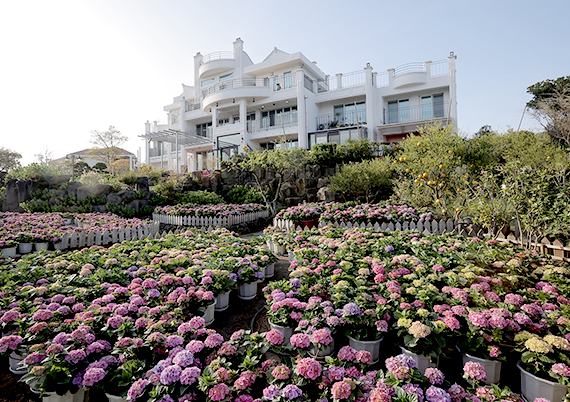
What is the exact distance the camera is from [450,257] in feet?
13.6

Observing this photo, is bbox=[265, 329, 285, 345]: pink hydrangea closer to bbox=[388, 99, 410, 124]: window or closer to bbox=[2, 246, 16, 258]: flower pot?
bbox=[2, 246, 16, 258]: flower pot

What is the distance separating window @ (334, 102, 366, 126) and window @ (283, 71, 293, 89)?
4526 millimetres

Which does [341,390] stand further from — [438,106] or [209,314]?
[438,106]

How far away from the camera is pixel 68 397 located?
7.09 ft

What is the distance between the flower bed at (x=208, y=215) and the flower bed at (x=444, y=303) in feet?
23.7

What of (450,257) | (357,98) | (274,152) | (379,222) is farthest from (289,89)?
(450,257)

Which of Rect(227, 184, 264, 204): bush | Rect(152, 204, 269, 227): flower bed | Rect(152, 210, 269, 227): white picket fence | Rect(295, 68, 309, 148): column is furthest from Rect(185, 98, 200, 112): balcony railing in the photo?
Rect(152, 210, 269, 227): white picket fence

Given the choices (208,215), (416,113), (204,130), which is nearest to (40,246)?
(208,215)

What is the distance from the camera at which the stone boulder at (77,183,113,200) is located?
46.4 ft

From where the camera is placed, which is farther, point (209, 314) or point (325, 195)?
point (325, 195)

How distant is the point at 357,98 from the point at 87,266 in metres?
23.1

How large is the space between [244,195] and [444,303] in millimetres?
14197

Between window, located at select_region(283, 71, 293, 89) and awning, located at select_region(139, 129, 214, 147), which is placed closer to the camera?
window, located at select_region(283, 71, 293, 89)

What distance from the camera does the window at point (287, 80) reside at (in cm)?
2495
